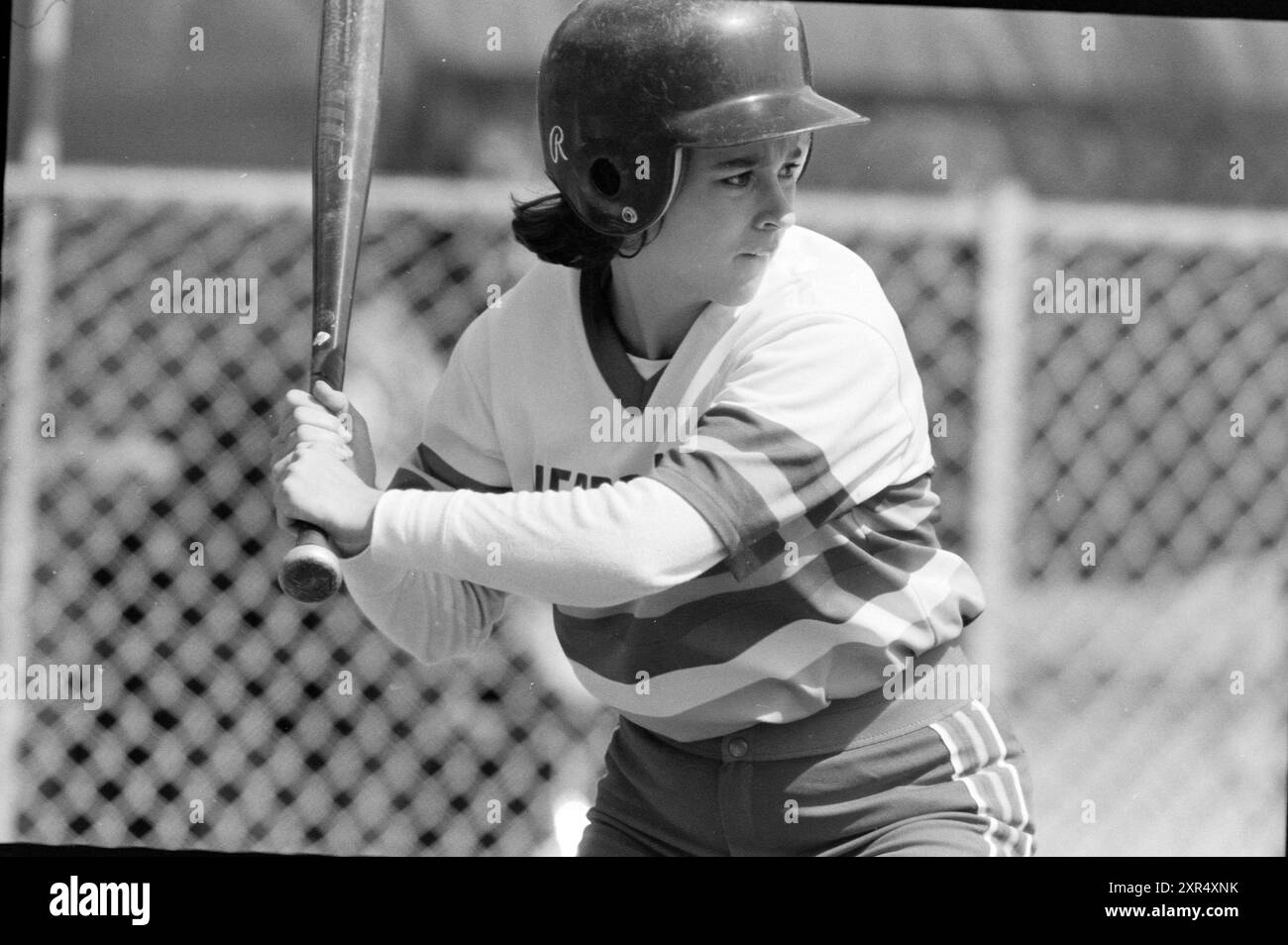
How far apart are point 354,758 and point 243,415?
75 centimetres

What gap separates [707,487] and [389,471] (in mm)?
1630

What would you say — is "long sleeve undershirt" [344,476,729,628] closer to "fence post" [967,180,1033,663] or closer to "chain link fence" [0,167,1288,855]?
"chain link fence" [0,167,1288,855]

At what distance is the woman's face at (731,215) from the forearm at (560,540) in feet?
0.95

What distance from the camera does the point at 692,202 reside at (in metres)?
1.84

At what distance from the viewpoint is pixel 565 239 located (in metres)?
1.98

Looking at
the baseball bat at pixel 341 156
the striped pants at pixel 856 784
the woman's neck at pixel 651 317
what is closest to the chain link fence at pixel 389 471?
the baseball bat at pixel 341 156

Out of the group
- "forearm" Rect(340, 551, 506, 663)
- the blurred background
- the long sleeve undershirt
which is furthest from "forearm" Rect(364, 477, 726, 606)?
the blurred background

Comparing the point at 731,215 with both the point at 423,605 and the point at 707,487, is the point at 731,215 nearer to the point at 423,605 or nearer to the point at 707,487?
the point at 707,487

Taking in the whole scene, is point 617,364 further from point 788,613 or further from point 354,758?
point 354,758

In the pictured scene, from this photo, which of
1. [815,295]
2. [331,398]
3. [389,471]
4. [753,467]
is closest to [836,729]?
[753,467]

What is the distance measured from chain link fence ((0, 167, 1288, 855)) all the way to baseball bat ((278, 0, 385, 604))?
0.99 metres
